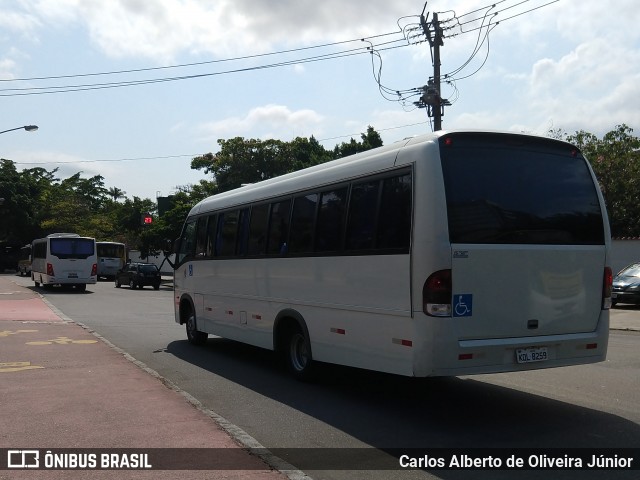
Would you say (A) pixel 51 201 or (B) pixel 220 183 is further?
(A) pixel 51 201

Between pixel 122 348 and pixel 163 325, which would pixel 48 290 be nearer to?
pixel 163 325

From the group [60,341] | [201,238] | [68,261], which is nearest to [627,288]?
[201,238]

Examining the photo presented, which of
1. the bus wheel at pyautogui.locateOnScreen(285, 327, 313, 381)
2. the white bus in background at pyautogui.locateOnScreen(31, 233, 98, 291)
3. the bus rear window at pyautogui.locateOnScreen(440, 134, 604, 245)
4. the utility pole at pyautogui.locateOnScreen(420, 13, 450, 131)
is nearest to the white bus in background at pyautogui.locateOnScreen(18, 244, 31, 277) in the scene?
the white bus in background at pyautogui.locateOnScreen(31, 233, 98, 291)

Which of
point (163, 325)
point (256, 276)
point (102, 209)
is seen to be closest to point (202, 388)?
point (256, 276)

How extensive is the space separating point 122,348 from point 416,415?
752 cm

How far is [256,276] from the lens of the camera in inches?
406

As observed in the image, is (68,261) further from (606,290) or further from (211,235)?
(606,290)

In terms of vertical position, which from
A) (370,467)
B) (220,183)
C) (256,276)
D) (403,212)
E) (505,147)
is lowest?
(370,467)

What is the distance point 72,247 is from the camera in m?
35.2

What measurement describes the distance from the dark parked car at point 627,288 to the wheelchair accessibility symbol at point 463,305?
16.8 metres

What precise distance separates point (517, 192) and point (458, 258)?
112cm

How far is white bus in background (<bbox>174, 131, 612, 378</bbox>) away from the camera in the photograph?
21.4ft

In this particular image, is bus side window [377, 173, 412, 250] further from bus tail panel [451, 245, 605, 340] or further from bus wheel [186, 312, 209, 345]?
bus wheel [186, 312, 209, 345]

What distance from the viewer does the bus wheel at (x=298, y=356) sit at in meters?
9.06
